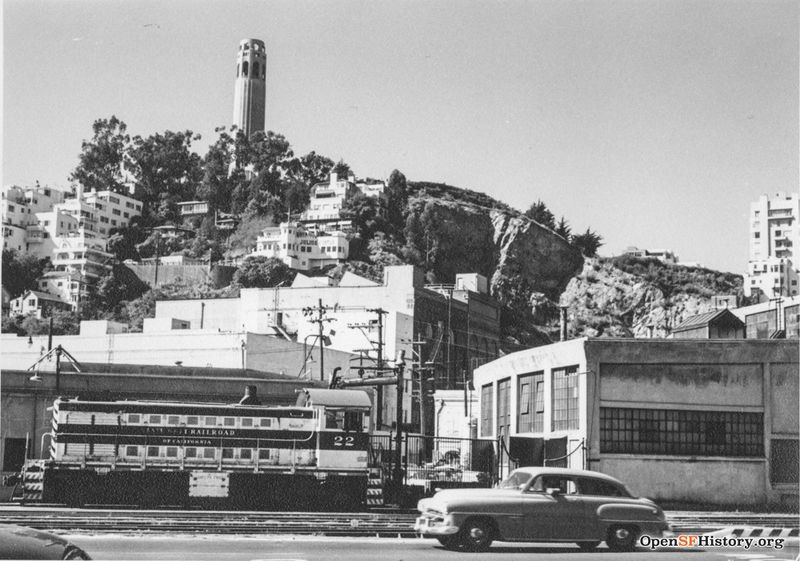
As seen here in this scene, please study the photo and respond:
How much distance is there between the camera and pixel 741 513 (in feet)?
99.7

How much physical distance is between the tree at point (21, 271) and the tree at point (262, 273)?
30.8 metres

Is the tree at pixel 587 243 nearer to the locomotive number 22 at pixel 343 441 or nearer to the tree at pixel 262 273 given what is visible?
the tree at pixel 262 273

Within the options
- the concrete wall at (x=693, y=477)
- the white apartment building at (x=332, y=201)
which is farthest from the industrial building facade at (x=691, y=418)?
the white apartment building at (x=332, y=201)

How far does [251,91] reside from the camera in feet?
618

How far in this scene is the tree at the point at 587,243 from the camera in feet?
579

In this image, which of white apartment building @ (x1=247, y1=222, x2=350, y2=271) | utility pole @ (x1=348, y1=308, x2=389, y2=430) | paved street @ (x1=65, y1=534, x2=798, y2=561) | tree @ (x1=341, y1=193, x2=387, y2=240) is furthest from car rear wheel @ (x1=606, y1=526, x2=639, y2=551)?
tree @ (x1=341, y1=193, x2=387, y2=240)

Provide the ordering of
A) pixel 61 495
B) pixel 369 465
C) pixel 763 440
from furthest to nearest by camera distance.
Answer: pixel 763 440
pixel 369 465
pixel 61 495

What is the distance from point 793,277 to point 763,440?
14569cm

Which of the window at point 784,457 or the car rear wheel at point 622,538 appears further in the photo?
the window at point 784,457

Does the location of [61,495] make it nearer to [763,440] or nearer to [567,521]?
[567,521]

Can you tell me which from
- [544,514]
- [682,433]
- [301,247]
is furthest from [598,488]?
[301,247]

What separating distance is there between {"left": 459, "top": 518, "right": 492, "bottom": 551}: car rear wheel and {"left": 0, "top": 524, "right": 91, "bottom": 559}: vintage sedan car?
24.6 feet

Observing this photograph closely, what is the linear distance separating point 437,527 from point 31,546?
805 centimetres

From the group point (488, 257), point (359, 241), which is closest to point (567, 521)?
point (359, 241)
